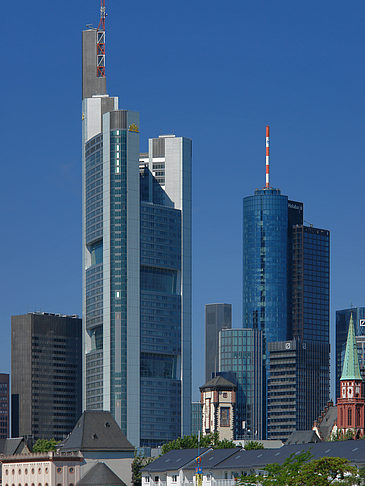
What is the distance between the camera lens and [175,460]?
19212 centimetres

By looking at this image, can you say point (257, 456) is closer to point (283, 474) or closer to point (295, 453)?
point (295, 453)

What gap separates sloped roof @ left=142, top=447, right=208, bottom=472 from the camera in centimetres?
18812

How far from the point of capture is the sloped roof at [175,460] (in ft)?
617

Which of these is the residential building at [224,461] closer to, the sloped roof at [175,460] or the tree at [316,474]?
the sloped roof at [175,460]

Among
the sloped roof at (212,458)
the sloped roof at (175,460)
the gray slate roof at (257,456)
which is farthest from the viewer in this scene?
the sloped roof at (175,460)

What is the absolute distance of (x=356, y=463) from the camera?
15312cm

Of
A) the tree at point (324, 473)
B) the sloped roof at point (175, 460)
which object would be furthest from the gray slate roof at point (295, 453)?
the tree at point (324, 473)

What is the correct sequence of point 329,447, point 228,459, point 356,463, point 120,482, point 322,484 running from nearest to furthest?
point 322,484 → point 356,463 → point 329,447 → point 228,459 → point 120,482

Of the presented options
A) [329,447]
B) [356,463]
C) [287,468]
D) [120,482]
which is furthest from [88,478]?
[287,468]

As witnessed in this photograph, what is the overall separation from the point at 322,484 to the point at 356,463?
31.7 m

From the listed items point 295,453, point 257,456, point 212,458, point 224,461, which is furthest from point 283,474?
point 212,458

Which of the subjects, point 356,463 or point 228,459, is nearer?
point 356,463

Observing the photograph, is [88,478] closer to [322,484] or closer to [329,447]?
[329,447]

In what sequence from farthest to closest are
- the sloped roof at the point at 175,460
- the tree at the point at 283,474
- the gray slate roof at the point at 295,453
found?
1. the sloped roof at the point at 175,460
2. the gray slate roof at the point at 295,453
3. the tree at the point at 283,474
